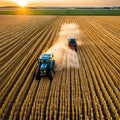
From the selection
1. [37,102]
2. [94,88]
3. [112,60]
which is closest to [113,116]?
[94,88]

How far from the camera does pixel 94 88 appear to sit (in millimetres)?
13500

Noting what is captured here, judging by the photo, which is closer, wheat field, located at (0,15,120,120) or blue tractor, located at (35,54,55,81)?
wheat field, located at (0,15,120,120)

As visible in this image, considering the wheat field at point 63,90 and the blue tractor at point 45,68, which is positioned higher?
the blue tractor at point 45,68

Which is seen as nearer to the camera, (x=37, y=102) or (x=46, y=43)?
(x=37, y=102)

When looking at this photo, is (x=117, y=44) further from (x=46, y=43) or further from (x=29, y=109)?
(x=29, y=109)

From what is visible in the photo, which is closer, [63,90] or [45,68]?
[63,90]

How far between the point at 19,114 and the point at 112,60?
10.5 metres

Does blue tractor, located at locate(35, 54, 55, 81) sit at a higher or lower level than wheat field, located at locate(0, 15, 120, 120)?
higher

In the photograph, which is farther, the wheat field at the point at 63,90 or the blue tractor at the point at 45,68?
the blue tractor at the point at 45,68

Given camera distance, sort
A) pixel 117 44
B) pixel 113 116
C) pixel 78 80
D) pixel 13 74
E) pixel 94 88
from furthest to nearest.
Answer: pixel 117 44, pixel 13 74, pixel 78 80, pixel 94 88, pixel 113 116

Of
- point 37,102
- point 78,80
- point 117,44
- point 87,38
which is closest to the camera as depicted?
point 37,102

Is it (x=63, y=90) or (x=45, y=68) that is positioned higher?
(x=45, y=68)

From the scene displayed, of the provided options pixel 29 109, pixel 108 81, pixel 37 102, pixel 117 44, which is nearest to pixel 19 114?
pixel 29 109

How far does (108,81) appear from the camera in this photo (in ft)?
47.9
